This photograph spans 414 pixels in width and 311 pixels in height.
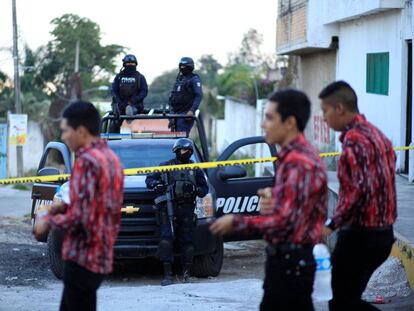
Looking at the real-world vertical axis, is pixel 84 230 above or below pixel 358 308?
above

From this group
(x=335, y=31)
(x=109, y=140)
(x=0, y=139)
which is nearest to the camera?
(x=109, y=140)

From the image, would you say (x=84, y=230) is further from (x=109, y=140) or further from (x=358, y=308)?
(x=109, y=140)

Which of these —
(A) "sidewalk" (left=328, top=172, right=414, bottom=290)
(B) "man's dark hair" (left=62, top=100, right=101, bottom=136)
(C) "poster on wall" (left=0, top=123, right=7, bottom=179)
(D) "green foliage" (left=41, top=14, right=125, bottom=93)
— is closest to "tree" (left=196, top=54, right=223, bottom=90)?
(D) "green foliage" (left=41, top=14, right=125, bottom=93)

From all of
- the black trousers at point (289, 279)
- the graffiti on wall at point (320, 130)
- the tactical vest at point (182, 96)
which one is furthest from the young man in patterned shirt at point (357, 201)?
the graffiti on wall at point (320, 130)

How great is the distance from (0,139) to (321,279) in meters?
37.8

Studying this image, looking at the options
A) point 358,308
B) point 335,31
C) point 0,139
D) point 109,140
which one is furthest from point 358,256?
point 0,139

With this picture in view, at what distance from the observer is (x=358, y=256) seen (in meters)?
6.02

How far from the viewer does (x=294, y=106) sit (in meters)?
5.25

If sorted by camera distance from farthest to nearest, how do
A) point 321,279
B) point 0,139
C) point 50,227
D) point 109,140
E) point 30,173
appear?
point 30,173 → point 0,139 → point 109,140 → point 321,279 → point 50,227

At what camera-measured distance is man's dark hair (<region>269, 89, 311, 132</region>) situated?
5254mm

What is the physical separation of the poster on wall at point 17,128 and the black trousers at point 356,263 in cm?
3205

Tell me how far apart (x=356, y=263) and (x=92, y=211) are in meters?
1.71

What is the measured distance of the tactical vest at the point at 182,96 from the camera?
1389cm

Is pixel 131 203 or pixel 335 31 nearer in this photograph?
pixel 131 203
